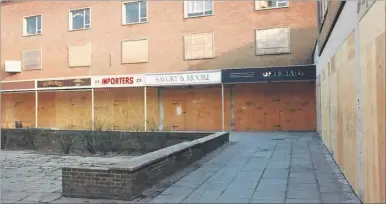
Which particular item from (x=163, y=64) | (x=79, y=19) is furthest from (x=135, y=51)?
(x=79, y=19)

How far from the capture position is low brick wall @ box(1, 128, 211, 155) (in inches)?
563

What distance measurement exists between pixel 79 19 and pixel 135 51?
19.7 ft

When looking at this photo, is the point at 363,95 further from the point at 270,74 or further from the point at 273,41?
the point at 273,41

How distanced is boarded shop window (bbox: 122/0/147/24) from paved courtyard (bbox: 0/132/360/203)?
17353 mm

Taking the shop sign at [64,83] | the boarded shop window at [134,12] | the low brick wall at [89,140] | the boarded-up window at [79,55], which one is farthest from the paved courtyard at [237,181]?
the boarded-up window at [79,55]

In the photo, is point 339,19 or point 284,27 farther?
point 284,27

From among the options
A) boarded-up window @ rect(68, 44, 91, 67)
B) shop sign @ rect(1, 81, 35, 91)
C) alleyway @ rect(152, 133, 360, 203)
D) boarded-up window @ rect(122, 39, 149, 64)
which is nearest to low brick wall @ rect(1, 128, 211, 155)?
alleyway @ rect(152, 133, 360, 203)

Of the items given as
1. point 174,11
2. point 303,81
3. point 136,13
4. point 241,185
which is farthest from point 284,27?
point 241,185

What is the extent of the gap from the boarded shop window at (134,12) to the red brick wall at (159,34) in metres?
0.43

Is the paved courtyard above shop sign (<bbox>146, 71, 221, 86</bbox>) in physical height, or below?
below

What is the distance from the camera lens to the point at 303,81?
2298 centimetres

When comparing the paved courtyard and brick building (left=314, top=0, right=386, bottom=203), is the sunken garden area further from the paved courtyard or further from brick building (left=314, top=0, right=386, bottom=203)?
brick building (left=314, top=0, right=386, bottom=203)

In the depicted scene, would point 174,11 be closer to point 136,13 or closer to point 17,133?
point 136,13

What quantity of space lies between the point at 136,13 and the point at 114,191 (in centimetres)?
2281
